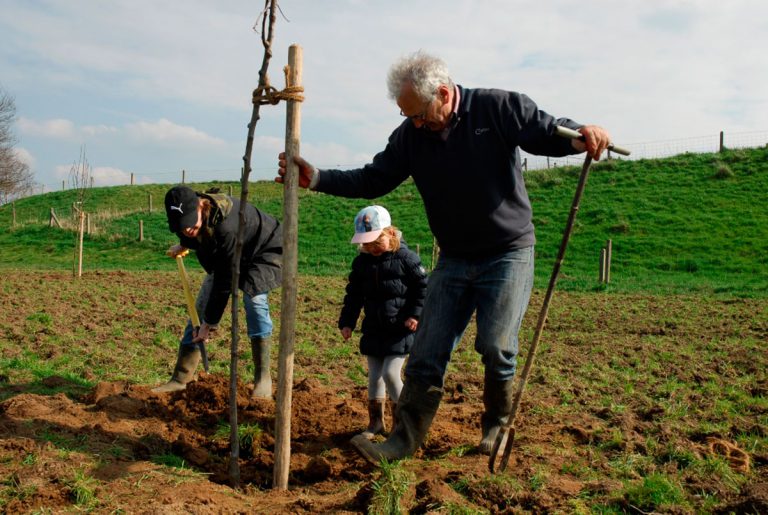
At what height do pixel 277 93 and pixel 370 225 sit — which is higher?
pixel 277 93

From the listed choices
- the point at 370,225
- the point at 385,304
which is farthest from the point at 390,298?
the point at 370,225

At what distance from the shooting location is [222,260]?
18.2 feet

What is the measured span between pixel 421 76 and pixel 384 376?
222cm

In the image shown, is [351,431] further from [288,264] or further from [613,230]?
[613,230]

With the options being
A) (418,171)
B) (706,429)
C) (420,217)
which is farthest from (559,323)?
(420,217)

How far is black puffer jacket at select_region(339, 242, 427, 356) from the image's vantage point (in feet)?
16.7

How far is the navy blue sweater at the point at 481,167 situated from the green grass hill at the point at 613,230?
1339 cm

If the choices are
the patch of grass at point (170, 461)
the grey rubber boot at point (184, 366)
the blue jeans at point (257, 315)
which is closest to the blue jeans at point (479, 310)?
the patch of grass at point (170, 461)

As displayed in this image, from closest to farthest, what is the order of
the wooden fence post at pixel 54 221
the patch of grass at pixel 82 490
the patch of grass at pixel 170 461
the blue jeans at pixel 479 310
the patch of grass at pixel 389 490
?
the patch of grass at pixel 389 490 < the patch of grass at pixel 82 490 < the blue jeans at pixel 479 310 < the patch of grass at pixel 170 461 < the wooden fence post at pixel 54 221

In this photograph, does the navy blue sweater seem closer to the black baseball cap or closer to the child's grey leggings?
the child's grey leggings

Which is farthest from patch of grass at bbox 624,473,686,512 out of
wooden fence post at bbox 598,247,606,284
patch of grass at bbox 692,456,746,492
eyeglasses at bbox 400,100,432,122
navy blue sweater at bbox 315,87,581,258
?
wooden fence post at bbox 598,247,606,284

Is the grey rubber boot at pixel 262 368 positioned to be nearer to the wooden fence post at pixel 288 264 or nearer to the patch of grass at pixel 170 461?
the patch of grass at pixel 170 461

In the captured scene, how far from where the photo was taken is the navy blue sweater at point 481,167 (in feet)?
13.1

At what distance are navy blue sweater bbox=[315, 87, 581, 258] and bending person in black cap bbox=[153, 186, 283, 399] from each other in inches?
55.6
